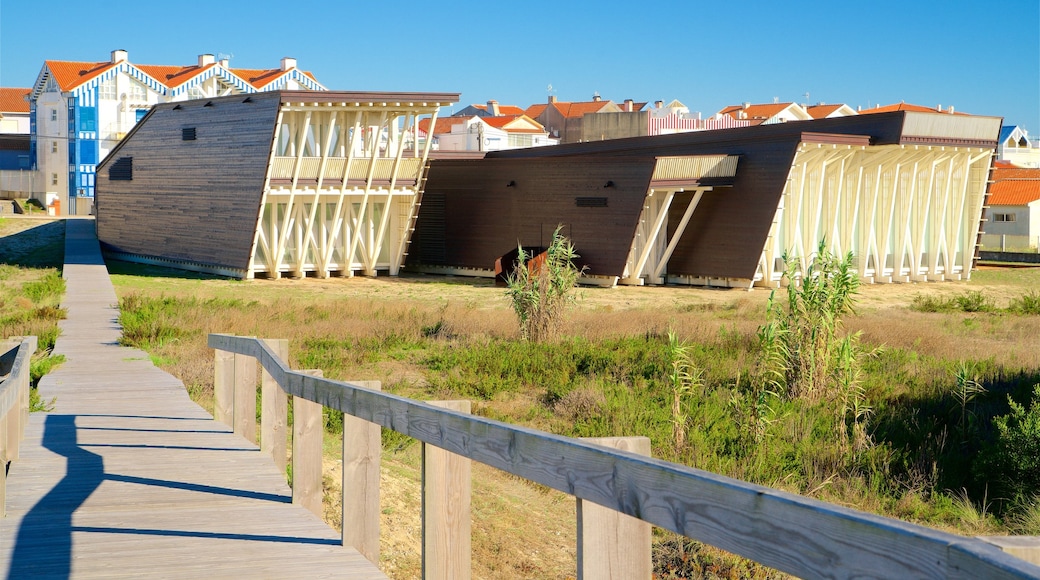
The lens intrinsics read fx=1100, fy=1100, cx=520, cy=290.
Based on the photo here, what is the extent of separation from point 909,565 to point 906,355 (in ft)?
45.4

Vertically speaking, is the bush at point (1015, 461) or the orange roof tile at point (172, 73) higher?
the orange roof tile at point (172, 73)

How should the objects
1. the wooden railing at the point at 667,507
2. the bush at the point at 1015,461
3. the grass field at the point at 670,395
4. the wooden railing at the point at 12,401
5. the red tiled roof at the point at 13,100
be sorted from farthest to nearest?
the red tiled roof at the point at 13,100
the bush at the point at 1015,461
the grass field at the point at 670,395
the wooden railing at the point at 12,401
the wooden railing at the point at 667,507

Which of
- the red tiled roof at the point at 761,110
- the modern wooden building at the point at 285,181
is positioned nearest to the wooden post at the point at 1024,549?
the modern wooden building at the point at 285,181

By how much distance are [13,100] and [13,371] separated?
82.5m

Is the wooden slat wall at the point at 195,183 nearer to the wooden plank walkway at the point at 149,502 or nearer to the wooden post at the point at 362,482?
the wooden plank walkway at the point at 149,502

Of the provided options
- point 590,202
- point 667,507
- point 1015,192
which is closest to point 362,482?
point 667,507

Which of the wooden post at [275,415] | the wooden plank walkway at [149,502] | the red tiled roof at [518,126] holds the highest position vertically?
the red tiled roof at [518,126]

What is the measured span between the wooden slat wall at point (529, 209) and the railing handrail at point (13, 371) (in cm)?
2153

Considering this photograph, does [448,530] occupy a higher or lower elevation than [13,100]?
lower

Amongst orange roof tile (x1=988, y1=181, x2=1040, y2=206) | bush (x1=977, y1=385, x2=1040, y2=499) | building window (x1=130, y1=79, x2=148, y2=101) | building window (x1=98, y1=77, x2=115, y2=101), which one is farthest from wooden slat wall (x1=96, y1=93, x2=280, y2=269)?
orange roof tile (x1=988, y1=181, x2=1040, y2=206)

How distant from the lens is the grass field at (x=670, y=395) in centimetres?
820

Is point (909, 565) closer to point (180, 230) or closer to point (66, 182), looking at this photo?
point (180, 230)

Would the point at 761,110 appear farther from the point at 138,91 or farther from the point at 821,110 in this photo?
the point at 138,91

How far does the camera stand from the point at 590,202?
30.0 m
